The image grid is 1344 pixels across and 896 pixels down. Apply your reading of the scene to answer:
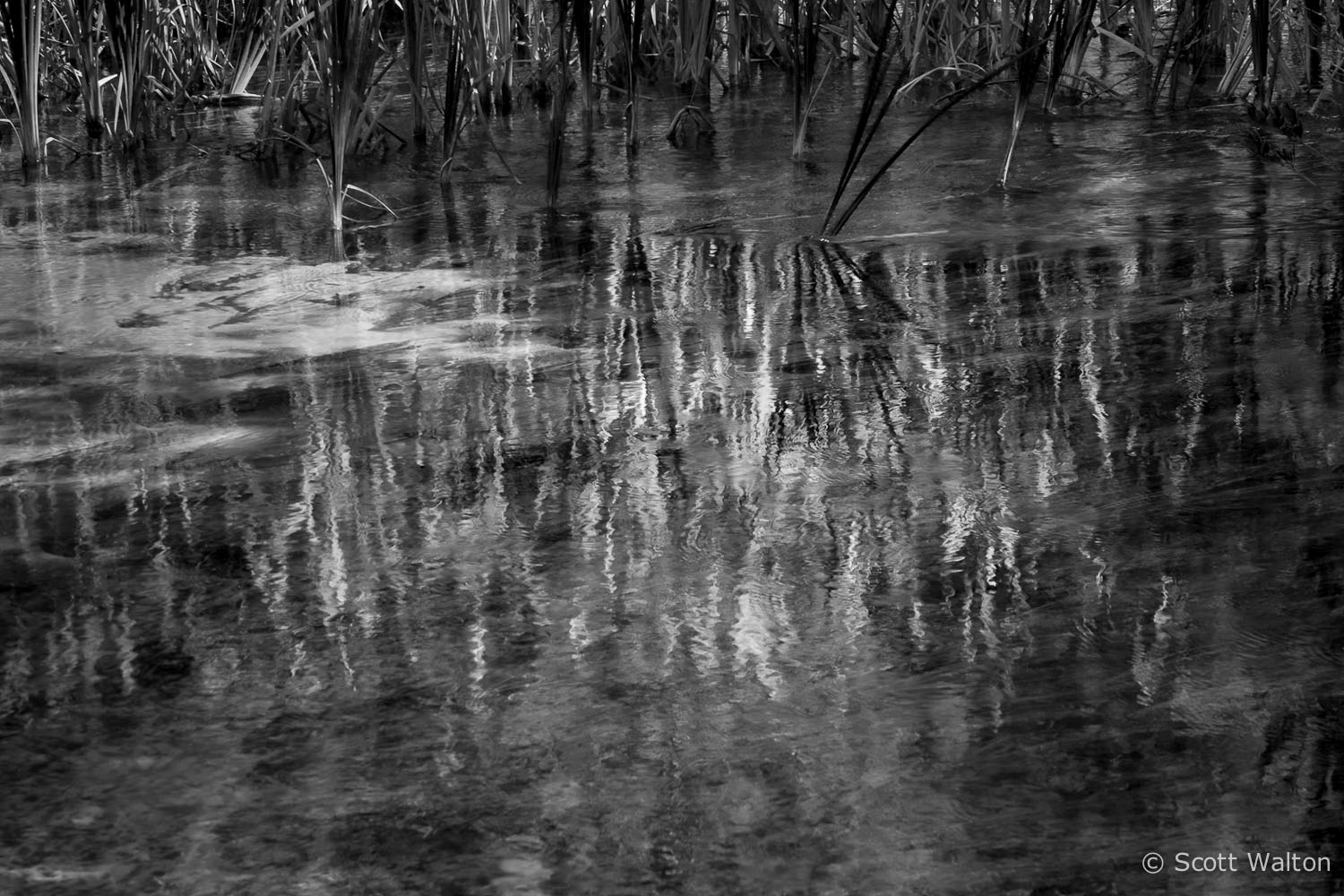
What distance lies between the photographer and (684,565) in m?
1.62

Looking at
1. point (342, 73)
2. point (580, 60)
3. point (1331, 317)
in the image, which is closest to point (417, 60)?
point (580, 60)

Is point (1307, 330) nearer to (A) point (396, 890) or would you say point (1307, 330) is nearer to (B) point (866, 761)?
(B) point (866, 761)

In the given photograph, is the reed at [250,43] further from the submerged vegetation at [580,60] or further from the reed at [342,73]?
the reed at [342,73]

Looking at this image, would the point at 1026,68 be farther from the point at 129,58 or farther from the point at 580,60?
the point at 129,58

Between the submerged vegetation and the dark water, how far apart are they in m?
0.75

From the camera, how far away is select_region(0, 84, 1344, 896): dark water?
1175 millimetres

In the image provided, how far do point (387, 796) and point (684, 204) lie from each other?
2323 millimetres

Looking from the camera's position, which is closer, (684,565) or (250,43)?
(684,565)

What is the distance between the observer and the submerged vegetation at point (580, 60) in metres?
3.66

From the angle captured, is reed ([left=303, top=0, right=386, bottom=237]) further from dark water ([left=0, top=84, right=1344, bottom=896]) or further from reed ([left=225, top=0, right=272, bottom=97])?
reed ([left=225, top=0, right=272, bottom=97])

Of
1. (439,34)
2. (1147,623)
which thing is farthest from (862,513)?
(439,34)

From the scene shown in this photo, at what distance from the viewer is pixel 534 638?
1463 mm

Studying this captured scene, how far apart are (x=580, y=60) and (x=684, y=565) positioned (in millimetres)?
2727

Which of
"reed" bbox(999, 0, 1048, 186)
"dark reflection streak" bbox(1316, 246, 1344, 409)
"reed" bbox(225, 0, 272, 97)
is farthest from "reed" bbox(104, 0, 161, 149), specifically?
"dark reflection streak" bbox(1316, 246, 1344, 409)
